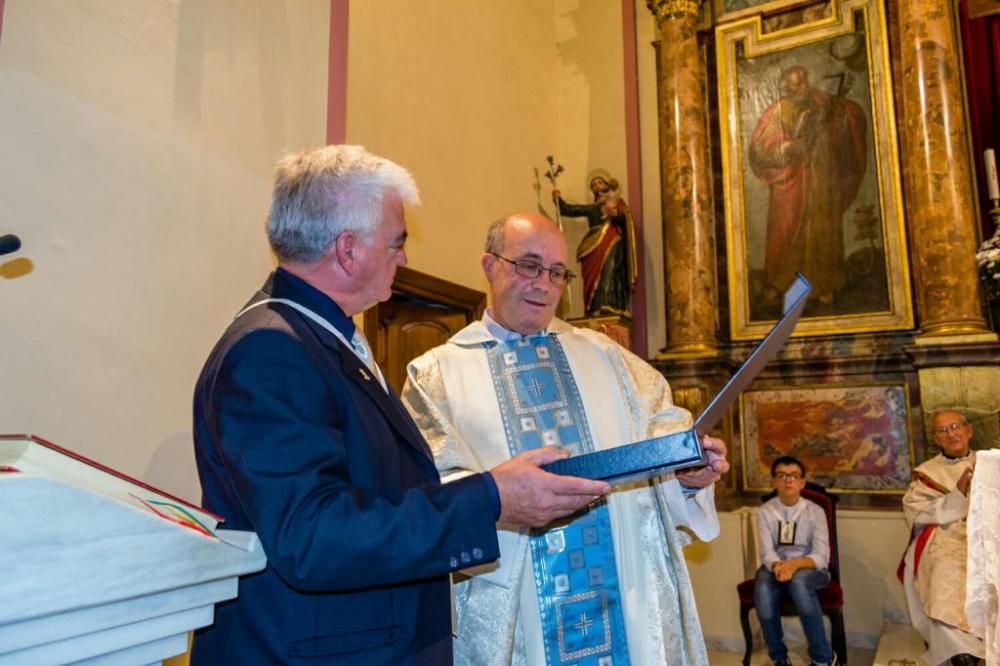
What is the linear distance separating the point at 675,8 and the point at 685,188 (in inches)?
65.0

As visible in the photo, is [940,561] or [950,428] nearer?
[940,561]

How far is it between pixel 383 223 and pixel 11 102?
1.83m

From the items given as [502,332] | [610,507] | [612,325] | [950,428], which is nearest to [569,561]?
[610,507]

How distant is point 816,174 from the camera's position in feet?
20.7

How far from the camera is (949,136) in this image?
5.56 m

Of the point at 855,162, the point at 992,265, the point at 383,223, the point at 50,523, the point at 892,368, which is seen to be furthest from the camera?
the point at 855,162

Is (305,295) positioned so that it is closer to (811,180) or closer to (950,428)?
(950,428)

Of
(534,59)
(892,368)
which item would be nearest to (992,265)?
(892,368)

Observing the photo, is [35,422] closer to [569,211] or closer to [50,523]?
[50,523]

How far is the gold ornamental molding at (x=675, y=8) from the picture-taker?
6672 millimetres

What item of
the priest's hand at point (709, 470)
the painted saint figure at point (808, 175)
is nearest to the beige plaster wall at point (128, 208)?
the priest's hand at point (709, 470)

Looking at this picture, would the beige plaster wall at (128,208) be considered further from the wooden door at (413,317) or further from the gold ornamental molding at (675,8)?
the gold ornamental molding at (675,8)

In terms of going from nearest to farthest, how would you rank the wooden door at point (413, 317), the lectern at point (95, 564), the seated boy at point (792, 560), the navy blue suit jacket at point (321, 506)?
the lectern at point (95, 564) → the navy blue suit jacket at point (321, 506) → the seated boy at point (792, 560) → the wooden door at point (413, 317)

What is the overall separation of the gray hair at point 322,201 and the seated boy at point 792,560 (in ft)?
13.8
